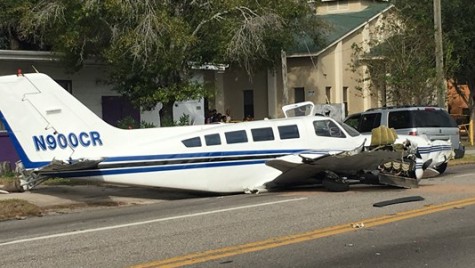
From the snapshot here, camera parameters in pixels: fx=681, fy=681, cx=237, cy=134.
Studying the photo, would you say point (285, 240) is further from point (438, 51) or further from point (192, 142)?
point (438, 51)

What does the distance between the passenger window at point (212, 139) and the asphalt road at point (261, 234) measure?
1.21m

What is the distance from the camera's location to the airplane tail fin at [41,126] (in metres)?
14.0

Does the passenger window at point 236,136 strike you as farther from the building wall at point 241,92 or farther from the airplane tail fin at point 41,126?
the building wall at point 241,92

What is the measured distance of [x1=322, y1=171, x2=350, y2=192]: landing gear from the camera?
14.7 meters

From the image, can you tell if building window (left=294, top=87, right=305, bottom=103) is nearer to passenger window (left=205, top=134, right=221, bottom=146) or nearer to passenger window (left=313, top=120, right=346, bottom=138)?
passenger window (left=313, top=120, right=346, bottom=138)

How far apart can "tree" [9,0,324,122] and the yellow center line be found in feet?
32.4

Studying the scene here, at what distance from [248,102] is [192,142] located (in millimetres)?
23544

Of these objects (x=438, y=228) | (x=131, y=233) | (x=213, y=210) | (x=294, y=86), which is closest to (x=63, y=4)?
(x=213, y=210)

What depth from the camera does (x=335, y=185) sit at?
14.7 metres

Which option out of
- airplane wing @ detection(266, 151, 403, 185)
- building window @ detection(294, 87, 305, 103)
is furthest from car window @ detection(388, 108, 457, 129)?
building window @ detection(294, 87, 305, 103)

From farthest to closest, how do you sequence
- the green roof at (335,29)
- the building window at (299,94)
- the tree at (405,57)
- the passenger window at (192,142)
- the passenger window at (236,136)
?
the building window at (299,94)
the green roof at (335,29)
the tree at (405,57)
the passenger window at (236,136)
the passenger window at (192,142)

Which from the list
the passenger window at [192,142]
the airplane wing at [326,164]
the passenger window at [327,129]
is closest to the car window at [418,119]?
the passenger window at [327,129]

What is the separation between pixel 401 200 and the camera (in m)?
12.7

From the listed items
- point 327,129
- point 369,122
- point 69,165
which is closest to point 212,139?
point 327,129
